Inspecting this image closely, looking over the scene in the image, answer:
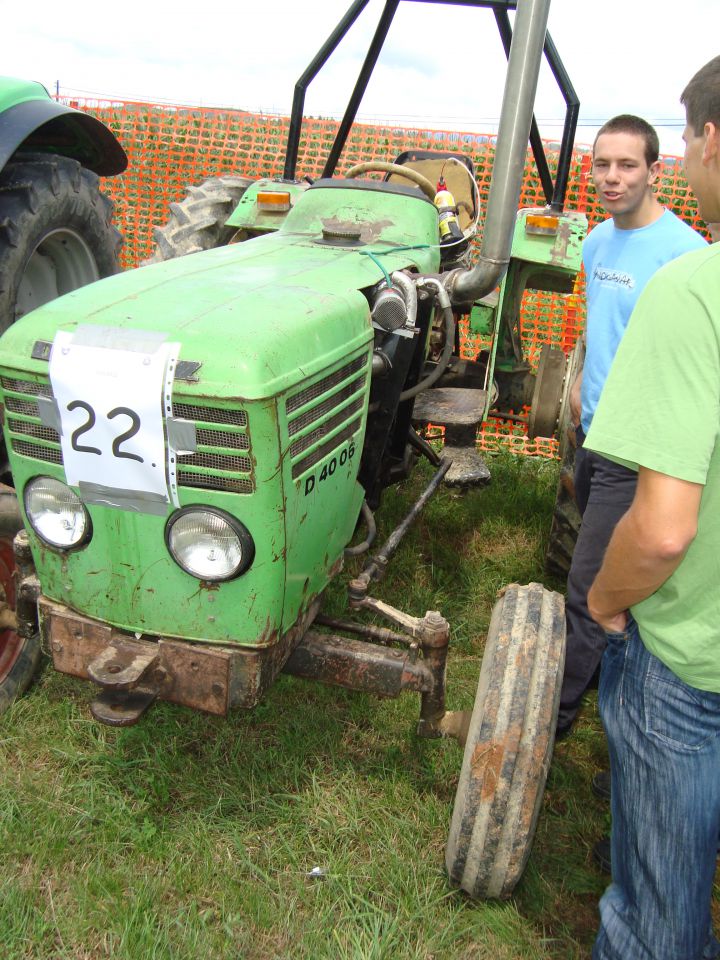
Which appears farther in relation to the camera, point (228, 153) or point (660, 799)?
point (228, 153)

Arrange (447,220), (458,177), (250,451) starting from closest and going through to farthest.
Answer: (250,451)
(447,220)
(458,177)

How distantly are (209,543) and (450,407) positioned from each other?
4.79 feet

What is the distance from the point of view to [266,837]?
89.2 inches

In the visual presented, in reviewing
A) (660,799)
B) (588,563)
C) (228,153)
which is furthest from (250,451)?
(228,153)

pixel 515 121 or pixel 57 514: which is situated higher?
pixel 515 121

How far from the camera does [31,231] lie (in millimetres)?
3029

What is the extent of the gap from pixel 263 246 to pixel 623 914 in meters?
2.20

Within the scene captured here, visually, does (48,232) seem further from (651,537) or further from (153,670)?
(651,537)

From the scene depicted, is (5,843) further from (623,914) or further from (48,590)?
(623,914)

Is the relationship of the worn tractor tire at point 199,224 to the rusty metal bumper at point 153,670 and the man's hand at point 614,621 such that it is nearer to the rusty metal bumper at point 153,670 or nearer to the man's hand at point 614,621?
the rusty metal bumper at point 153,670

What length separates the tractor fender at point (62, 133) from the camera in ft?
9.92

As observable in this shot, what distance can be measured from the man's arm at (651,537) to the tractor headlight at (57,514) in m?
1.20

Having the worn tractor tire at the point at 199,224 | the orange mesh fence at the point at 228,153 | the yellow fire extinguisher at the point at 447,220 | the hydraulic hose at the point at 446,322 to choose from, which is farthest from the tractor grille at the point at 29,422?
the orange mesh fence at the point at 228,153

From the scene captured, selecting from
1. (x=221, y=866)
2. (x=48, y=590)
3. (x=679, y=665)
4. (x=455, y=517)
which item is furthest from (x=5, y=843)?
(x=455, y=517)
